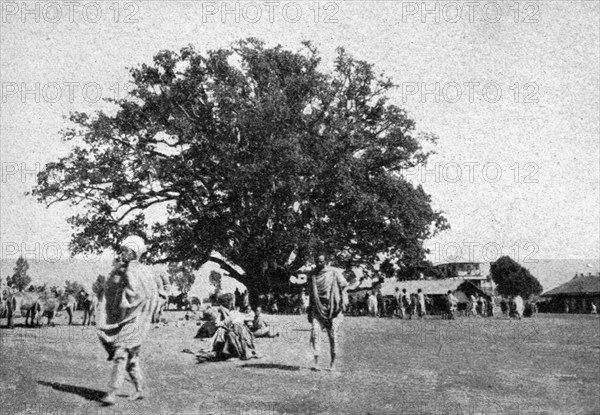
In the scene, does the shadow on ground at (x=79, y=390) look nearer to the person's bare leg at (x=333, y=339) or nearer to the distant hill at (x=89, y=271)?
the person's bare leg at (x=333, y=339)

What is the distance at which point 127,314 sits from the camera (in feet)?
26.7

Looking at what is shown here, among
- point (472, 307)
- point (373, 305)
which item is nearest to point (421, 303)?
point (373, 305)

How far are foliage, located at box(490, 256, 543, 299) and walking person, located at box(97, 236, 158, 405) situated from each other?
3329 inches

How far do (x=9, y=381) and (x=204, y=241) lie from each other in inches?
667

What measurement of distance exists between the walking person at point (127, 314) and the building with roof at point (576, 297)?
6088 cm

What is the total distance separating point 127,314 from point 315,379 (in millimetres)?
3581

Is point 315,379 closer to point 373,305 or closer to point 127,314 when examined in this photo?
point 127,314

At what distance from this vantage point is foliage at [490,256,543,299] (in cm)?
8562

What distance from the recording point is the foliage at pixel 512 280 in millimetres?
85625

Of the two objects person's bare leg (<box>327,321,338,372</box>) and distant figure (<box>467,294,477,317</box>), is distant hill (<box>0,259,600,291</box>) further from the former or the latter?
person's bare leg (<box>327,321,338,372</box>)

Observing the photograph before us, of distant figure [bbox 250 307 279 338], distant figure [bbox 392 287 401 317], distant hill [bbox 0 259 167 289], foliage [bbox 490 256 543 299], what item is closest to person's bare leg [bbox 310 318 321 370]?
distant figure [bbox 250 307 279 338]

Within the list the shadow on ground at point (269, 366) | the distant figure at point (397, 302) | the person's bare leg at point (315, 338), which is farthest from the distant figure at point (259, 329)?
the distant figure at point (397, 302)

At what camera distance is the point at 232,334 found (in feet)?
40.4

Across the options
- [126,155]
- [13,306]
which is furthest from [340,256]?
[13,306]
